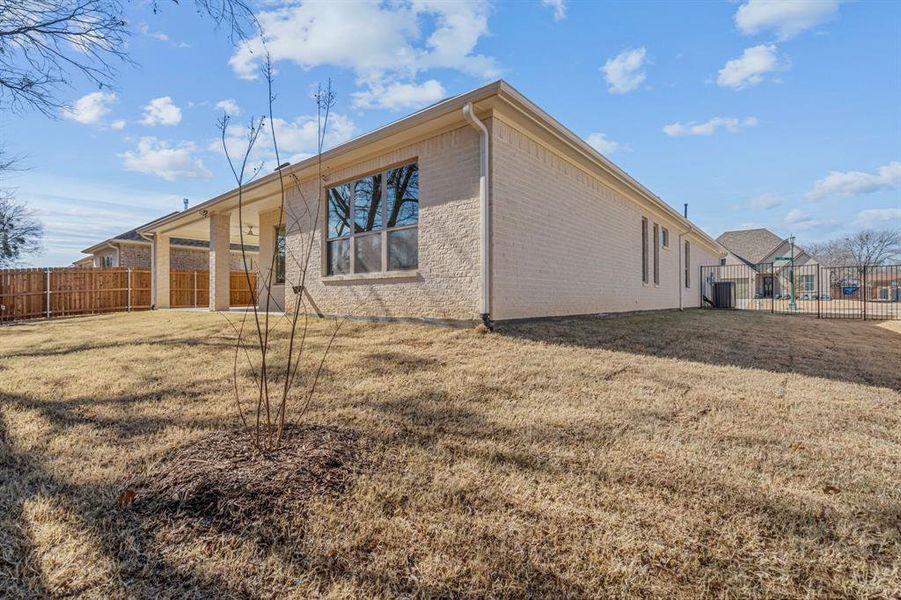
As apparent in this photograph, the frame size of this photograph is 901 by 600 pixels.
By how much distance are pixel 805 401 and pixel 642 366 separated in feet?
5.00

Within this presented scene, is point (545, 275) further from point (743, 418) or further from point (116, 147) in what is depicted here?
point (116, 147)

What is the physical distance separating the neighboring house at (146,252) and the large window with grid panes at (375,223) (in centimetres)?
1149

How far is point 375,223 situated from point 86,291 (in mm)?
14143

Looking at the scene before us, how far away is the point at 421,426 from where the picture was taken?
3094 mm

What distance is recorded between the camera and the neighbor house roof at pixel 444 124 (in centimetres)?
604

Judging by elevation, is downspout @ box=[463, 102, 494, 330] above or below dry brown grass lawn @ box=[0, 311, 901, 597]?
above

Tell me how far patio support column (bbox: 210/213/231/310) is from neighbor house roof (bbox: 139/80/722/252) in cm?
51

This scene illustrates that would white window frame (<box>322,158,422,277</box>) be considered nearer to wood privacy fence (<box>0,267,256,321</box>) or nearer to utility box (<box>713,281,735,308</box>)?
wood privacy fence (<box>0,267,256,321</box>)

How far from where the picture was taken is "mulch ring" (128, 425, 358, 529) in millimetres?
1996

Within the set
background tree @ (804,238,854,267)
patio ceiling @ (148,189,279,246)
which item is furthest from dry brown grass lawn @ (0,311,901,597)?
background tree @ (804,238,854,267)

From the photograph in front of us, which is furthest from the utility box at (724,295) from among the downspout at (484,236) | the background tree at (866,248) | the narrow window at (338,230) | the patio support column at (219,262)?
the background tree at (866,248)

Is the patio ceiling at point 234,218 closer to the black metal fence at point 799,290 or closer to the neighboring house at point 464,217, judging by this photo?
the neighboring house at point 464,217

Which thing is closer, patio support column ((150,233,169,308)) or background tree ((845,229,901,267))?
patio support column ((150,233,169,308))

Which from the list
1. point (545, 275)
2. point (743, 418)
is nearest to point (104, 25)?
point (545, 275)
